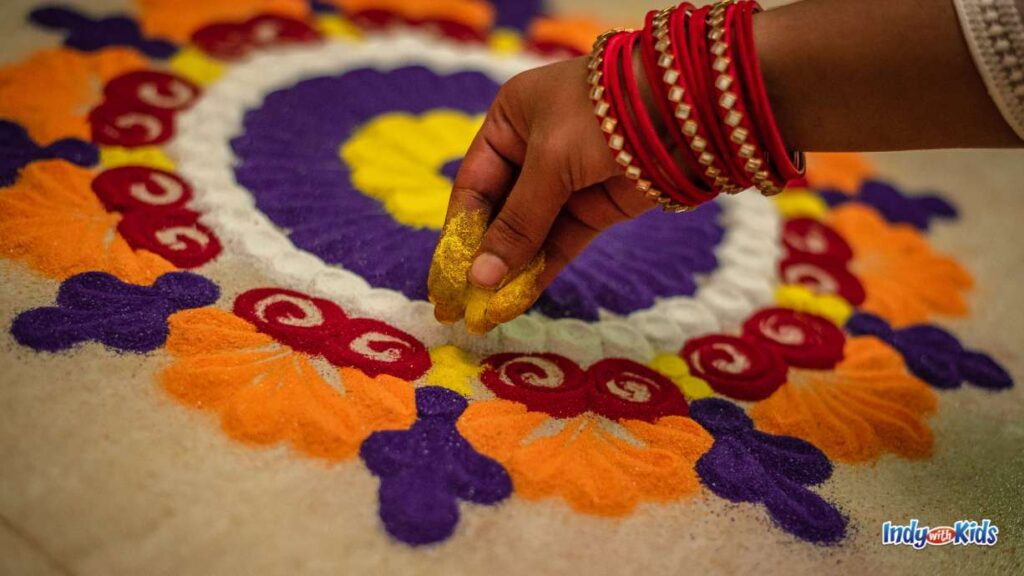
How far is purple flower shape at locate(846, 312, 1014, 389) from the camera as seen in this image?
82cm

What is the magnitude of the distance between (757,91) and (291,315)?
398 mm

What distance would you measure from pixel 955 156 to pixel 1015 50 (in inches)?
32.3

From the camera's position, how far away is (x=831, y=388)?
2.49 ft

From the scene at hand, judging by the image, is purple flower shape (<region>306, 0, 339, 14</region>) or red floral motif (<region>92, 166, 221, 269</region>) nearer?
red floral motif (<region>92, 166, 221, 269</region>)

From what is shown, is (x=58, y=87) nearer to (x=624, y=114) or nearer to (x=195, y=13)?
(x=195, y=13)

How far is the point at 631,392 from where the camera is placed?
0.70m

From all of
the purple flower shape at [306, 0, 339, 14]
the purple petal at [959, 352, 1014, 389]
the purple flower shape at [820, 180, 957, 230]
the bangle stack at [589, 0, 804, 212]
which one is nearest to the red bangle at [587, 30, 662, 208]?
the bangle stack at [589, 0, 804, 212]

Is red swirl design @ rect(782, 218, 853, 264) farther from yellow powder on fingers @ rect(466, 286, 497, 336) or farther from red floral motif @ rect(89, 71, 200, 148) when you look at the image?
red floral motif @ rect(89, 71, 200, 148)

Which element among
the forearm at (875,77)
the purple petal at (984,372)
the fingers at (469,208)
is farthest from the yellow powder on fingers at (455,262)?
the purple petal at (984,372)

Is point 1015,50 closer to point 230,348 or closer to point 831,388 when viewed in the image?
point 831,388

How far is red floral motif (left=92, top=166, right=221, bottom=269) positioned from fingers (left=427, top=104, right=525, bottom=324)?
0.22 m

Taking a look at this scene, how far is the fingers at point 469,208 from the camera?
26.3 inches

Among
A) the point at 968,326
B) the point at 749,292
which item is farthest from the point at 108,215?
the point at 968,326

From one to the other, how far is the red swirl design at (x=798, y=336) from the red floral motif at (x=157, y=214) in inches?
20.3
